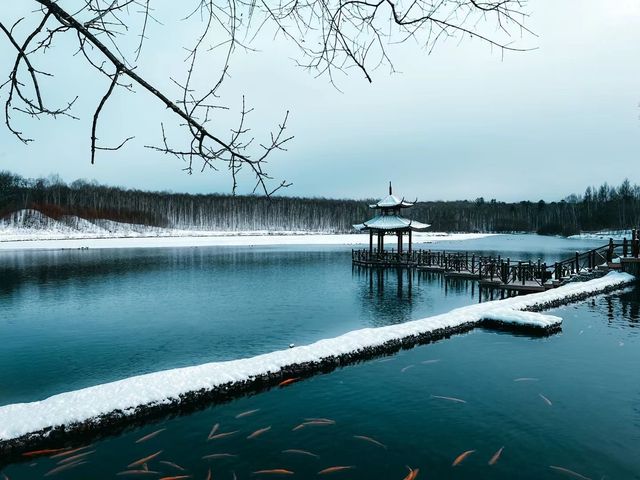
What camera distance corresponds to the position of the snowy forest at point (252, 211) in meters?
96.8

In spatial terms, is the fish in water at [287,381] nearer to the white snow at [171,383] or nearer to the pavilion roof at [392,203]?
the white snow at [171,383]

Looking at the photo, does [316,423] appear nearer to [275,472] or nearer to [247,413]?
[247,413]

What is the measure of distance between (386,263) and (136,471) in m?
30.7

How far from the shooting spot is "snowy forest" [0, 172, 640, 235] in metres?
96.8

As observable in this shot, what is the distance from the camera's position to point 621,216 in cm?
10744

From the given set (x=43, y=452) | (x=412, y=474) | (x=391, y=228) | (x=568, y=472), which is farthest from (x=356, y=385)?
(x=391, y=228)

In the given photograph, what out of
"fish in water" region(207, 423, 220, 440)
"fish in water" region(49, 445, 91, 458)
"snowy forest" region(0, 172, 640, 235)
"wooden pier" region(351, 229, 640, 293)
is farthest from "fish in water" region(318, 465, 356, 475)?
"snowy forest" region(0, 172, 640, 235)

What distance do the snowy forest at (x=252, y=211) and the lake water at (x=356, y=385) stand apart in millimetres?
68576

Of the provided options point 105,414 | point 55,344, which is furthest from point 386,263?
point 105,414

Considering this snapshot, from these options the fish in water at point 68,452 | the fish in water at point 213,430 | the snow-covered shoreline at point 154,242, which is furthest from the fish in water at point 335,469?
the snow-covered shoreline at point 154,242

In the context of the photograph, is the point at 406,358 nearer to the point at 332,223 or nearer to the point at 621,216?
the point at 332,223

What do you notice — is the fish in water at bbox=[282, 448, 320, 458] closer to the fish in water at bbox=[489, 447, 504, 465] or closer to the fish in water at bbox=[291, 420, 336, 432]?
the fish in water at bbox=[291, 420, 336, 432]

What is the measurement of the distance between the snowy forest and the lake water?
225ft

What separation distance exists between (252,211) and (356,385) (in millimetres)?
109100
